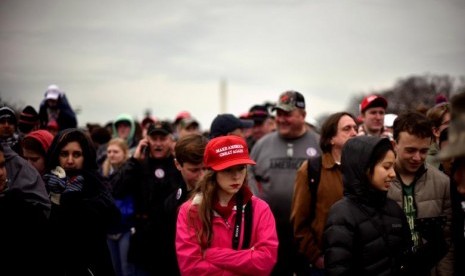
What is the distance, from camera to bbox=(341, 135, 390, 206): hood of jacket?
3684 mm

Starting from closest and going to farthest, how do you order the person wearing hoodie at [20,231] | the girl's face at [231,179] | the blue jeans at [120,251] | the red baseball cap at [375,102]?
the person wearing hoodie at [20,231]
the girl's face at [231,179]
the red baseball cap at [375,102]
the blue jeans at [120,251]

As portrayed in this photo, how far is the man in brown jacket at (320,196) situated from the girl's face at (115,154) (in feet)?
11.6

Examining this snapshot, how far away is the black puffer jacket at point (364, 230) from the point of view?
3521 mm

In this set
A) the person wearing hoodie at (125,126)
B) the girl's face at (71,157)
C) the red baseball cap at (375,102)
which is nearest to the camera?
the girl's face at (71,157)

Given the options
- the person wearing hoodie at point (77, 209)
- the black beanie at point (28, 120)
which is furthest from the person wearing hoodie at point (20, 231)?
the black beanie at point (28, 120)

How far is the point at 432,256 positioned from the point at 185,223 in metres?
2.06

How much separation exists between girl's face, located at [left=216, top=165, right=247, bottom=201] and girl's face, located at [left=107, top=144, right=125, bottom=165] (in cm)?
393

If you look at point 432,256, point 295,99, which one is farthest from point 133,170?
point 432,256

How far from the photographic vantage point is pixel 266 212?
3820 mm

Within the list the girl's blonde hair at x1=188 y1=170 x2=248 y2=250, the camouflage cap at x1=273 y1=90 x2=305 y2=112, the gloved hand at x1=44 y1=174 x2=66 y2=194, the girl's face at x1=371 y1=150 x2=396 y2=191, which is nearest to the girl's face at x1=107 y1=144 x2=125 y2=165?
the camouflage cap at x1=273 y1=90 x2=305 y2=112

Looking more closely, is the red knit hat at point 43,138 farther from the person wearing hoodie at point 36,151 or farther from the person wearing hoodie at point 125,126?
the person wearing hoodie at point 125,126

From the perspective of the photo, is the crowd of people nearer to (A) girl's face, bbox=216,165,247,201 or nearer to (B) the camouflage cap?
(A) girl's face, bbox=216,165,247,201

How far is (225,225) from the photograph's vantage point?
12.1 feet

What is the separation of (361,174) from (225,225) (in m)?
1.17
